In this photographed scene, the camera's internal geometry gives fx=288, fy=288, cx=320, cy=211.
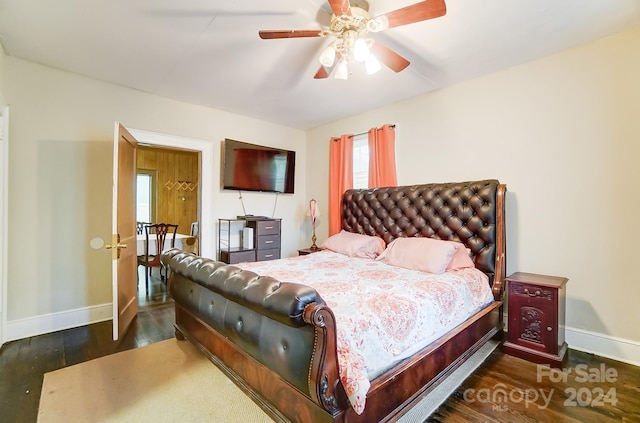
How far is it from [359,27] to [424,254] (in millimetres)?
1985

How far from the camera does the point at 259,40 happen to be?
8.08ft

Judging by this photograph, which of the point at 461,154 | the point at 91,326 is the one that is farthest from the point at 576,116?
the point at 91,326

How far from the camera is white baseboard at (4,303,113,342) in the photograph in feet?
8.98

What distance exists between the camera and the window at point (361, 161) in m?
4.20

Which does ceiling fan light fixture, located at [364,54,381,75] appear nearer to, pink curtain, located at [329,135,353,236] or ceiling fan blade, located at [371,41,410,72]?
ceiling fan blade, located at [371,41,410,72]

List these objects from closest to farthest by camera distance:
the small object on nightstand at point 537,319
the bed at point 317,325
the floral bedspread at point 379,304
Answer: the bed at point 317,325 → the floral bedspread at point 379,304 → the small object on nightstand at point 537,319

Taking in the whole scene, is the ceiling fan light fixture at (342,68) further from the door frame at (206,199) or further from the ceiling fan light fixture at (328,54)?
the door frame at (206,199)

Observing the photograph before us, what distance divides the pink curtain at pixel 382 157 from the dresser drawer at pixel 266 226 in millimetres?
1544

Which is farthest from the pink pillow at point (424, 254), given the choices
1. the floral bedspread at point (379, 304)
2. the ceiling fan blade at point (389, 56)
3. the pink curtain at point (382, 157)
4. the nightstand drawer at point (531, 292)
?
the ceiling fan blade at point (389, 56)

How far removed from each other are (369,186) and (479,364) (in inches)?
94.8

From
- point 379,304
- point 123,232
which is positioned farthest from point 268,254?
point 379,304

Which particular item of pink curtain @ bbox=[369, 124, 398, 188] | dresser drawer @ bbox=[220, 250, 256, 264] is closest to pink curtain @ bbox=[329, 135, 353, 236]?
pink curtain @ bbox=[369, 124, 398, 188]

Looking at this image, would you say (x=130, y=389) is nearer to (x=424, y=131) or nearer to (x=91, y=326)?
(x=91, y=326)

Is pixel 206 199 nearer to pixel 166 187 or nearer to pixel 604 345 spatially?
pixel 166 187
